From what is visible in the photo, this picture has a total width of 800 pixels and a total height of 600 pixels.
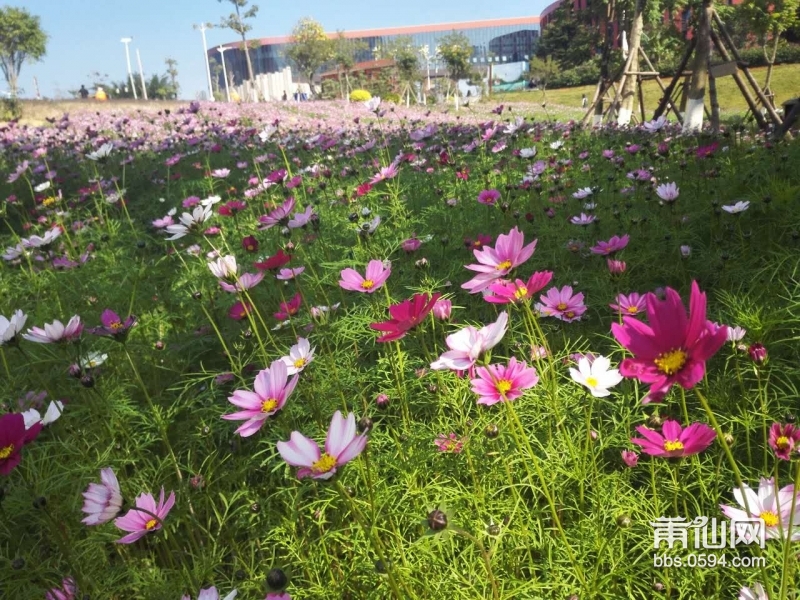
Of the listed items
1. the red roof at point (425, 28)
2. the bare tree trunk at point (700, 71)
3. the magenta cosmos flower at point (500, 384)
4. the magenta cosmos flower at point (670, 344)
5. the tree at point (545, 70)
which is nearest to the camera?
the magenta cosmos flower at point (670, 344)

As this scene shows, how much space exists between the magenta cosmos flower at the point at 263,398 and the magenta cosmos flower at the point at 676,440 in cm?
46

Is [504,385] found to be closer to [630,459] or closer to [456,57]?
[630,459]

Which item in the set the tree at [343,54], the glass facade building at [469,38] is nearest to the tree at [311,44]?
the tree at [343,54]

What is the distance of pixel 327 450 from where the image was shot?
572 millimetres

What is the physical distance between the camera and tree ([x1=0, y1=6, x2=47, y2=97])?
30.1 metres

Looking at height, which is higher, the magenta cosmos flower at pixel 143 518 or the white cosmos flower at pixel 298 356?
the white cosmos flower at pixel 298 356

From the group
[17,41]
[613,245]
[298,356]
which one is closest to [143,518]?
[298,356]

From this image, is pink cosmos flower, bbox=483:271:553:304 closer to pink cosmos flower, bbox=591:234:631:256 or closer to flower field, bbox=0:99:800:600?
flower field, bbox=0:99:800:600

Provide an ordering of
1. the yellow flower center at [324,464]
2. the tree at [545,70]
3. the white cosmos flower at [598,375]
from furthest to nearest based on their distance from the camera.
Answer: the tree at [545,70], the white cosmos flower at [598,375], the yellow flower center at [324,464]

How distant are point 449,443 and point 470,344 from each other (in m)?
0.34

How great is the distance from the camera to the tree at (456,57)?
27281mm

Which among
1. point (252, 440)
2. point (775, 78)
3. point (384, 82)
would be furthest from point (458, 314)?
point (384, 82)

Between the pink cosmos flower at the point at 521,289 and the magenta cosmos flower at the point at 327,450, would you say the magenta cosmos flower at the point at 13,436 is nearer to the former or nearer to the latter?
the magenta cosmos flower at the point at 327,450

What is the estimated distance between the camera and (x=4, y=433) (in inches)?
28.1
